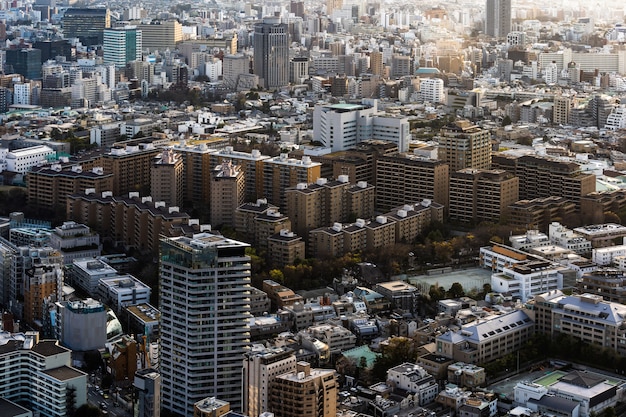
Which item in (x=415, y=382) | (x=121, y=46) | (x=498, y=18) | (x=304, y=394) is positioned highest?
(x=498, y=18)

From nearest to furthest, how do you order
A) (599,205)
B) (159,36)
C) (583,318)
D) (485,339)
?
(485,339) < (583,318) < (599,205) < (159,36)

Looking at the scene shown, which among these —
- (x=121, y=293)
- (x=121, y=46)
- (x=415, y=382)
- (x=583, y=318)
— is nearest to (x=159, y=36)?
(x=121, y=46)

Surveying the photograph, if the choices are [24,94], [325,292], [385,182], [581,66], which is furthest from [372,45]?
[325,292]

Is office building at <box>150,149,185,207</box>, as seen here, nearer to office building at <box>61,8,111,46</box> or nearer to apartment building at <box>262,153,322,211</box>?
apartment building at <box>262,153,322,211</box>

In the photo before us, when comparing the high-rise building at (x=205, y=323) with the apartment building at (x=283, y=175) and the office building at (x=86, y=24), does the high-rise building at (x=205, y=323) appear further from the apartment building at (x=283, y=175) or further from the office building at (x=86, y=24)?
the office building at (x=86, y=24)

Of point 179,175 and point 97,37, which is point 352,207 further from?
point 97,37

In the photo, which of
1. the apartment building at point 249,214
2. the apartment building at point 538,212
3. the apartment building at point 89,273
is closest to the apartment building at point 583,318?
the apartment building at point 538,212

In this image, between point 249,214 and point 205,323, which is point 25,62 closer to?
point 249,214
